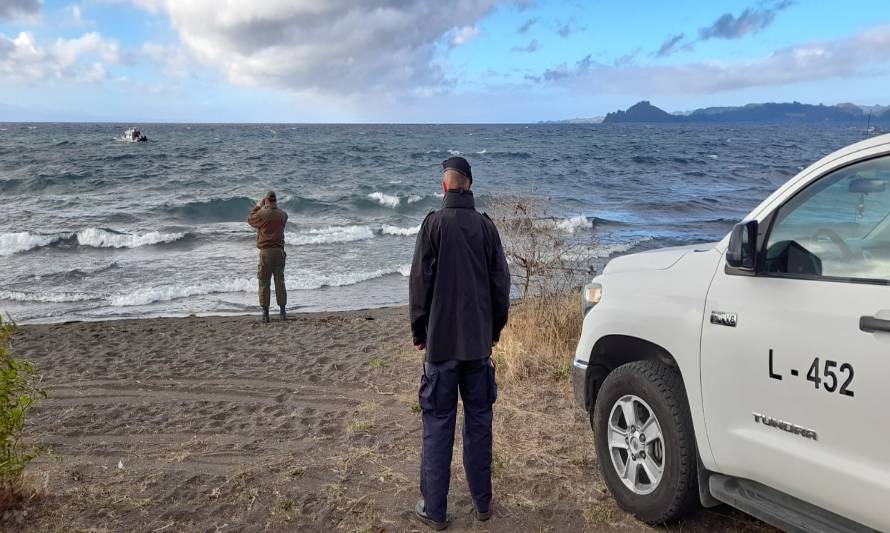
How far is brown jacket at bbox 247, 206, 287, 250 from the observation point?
36.2 ft

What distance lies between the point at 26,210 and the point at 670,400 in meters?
27.4

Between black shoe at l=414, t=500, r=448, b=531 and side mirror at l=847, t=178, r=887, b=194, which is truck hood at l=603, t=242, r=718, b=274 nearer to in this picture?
side mirror at l=847, t=178, r=887, b=194

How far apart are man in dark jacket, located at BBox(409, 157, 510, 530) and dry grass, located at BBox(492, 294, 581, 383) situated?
9.03 ft

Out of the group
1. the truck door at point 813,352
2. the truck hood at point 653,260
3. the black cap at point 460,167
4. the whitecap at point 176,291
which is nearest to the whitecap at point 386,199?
the whitecap at point 176,291

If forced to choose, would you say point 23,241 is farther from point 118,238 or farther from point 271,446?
point 271,446

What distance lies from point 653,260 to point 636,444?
1.01m

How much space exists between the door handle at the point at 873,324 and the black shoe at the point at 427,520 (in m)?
2.36

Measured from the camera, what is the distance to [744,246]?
298 cm

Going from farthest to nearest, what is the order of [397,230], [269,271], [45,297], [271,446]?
1. [397,230]
2. [45,297]
3. [269,271]
4. [271,446]

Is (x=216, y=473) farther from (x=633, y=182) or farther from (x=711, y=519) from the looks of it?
(x=633, y=182)

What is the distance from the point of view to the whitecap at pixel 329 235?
788 inches

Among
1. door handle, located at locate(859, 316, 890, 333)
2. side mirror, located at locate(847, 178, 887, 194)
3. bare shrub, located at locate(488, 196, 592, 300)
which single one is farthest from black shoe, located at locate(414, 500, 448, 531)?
bare shrub, located at locate(488, 196, 592, 300)

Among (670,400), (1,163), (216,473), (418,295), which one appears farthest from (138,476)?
(1,163)

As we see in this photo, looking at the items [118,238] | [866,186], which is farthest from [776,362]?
[118,238]
